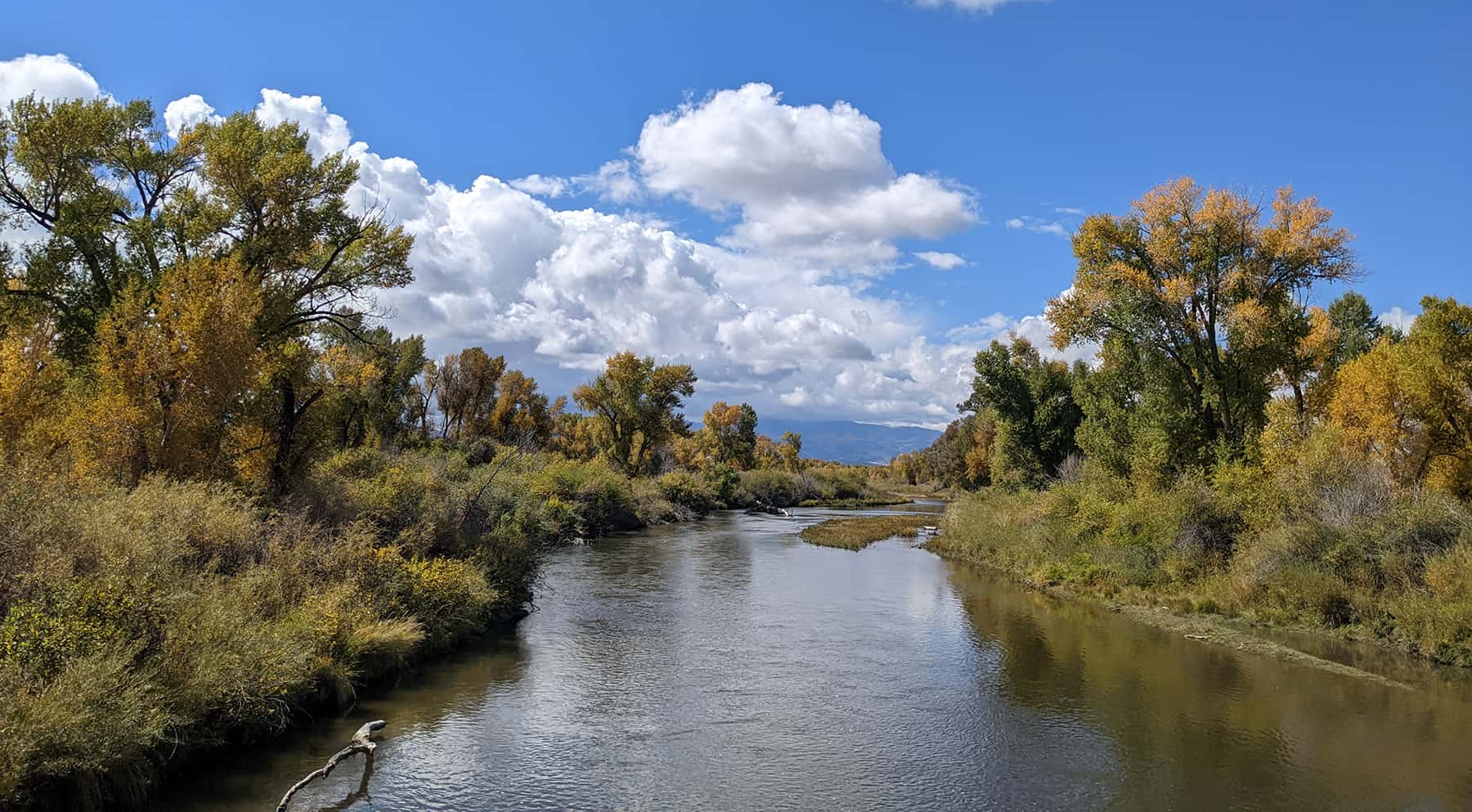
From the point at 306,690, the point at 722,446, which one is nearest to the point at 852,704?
the point at 306,690

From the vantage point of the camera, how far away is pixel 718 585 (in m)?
29.2

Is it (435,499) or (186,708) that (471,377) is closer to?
(435,499)

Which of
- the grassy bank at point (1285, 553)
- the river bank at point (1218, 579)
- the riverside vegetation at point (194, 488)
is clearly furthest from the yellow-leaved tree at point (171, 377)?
the grassy bank at point (1285, 553)

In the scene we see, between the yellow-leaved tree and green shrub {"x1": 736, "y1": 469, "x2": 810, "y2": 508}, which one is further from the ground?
the yellow-leaved tree

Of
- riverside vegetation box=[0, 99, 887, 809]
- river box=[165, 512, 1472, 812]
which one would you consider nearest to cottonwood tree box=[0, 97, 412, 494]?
riverside vegetation box=[0, 99, 887, 809]

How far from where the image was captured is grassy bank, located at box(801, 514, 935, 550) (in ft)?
146

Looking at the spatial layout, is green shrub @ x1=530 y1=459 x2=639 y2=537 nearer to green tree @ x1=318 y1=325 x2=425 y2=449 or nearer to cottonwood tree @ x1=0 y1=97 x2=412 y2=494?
green tree @ x1=318 y1=325 x2=425 y2=449

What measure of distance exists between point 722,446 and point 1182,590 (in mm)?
77850

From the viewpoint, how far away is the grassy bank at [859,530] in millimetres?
44469

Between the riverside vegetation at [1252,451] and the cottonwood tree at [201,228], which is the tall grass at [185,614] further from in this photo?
the riverside vegetation at [1252,451]

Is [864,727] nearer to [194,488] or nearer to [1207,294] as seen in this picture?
[194,488]

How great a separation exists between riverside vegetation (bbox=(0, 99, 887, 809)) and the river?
52.7 inches

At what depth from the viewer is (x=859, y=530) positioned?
164 ft

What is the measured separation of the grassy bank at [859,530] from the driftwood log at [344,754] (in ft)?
105
